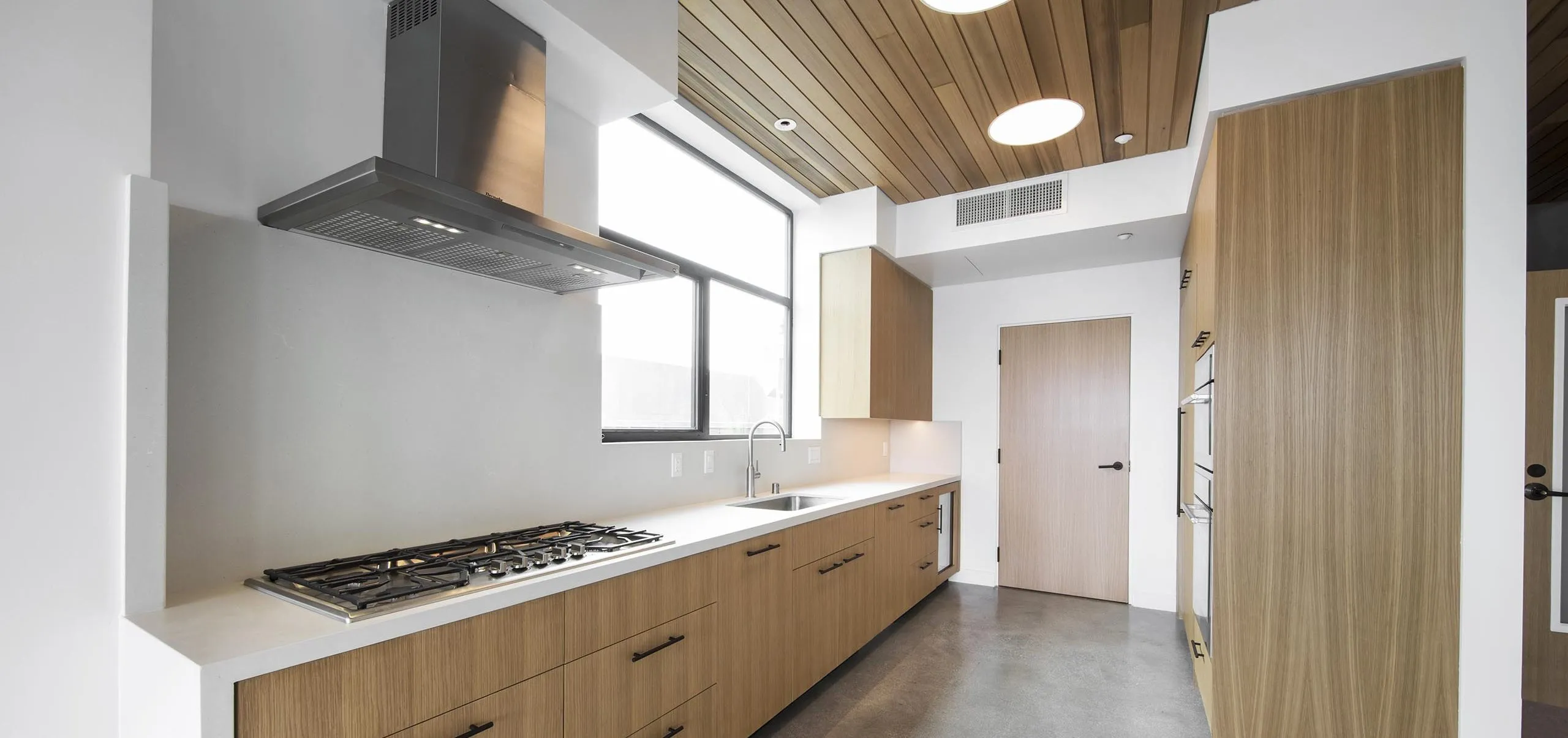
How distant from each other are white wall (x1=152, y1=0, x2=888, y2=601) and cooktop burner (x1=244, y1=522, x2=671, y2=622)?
12 cm

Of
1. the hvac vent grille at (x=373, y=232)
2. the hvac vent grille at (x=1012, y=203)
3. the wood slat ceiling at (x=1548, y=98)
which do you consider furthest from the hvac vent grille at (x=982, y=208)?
the hvac vent grille at (x=373, y=232)

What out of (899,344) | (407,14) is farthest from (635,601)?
(899,344)

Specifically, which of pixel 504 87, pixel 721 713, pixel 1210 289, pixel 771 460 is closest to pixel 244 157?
pixel 504 87

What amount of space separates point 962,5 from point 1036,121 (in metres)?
1.09

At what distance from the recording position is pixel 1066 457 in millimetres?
4656

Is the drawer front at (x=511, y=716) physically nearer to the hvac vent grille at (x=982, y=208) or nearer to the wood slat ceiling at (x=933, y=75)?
the wood slat ceiling at (x=933, y=75)

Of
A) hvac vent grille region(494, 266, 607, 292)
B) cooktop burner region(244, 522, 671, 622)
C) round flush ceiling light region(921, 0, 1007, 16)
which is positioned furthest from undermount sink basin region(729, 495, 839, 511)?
round flush ceiling light region(921, 0, 1007, 16)

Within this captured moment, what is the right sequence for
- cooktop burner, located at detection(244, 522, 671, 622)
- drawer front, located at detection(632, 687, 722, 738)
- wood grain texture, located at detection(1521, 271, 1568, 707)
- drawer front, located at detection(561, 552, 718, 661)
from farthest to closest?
wood grain texture, located at detection(1521, 271, 1568, 707)
drawer front, located at detection(632, 687, 722, 738)
drawer front, located at detection(561, 552, 718, 661)
cooktop burner, located at detection(244, 522, 671, 622)

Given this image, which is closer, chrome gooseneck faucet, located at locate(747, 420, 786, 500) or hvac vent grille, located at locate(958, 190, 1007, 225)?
chrome gooseneck faucet, located at locate(747, 420, 786, 500)

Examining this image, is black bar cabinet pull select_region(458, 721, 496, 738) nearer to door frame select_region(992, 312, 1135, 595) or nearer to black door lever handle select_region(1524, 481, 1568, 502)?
door frame select_region(992, 312, 1135, 595)

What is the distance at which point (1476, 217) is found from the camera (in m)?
2.02

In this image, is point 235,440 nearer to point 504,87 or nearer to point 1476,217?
point 504,87

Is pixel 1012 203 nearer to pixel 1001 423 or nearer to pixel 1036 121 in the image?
pixel 1036 121

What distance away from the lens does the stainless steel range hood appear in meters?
1.49
